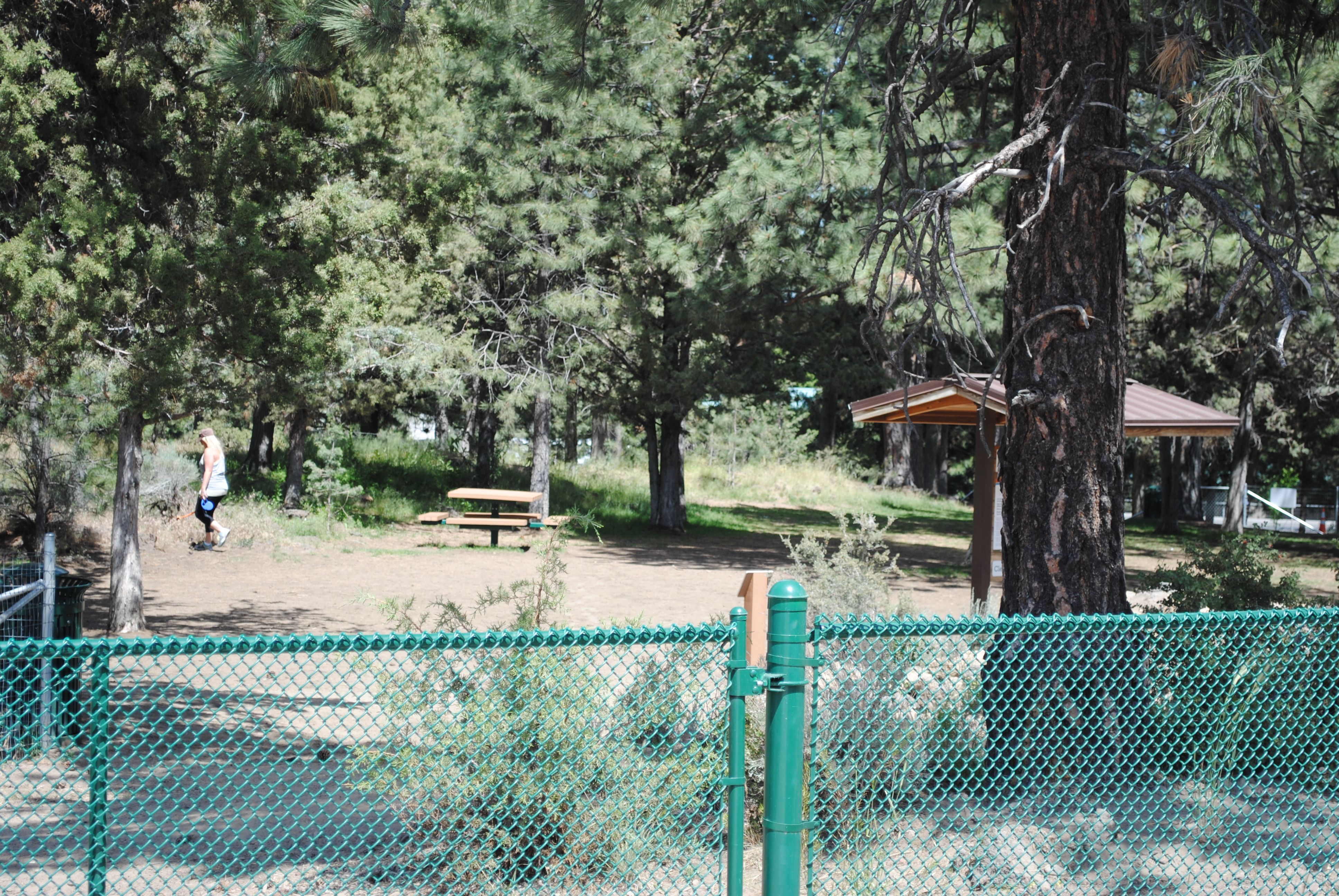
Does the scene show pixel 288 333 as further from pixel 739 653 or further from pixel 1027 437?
pixel 739 653

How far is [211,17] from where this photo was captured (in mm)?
8477

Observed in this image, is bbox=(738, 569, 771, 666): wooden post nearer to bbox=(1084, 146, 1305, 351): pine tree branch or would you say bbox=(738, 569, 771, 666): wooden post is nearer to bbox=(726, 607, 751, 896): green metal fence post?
bbox=(726, 607, 751, 896): green metal fence post

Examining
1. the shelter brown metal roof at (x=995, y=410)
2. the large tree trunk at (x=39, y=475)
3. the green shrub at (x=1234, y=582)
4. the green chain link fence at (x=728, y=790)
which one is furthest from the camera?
the large tree trunk at (x=39, y=475)

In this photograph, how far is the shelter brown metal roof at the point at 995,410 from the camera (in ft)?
36.1

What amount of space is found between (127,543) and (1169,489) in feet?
87.6

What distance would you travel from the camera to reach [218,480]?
15109 mm

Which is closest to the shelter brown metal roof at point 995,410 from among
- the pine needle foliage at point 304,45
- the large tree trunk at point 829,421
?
the pine needle foliage at point 304,45

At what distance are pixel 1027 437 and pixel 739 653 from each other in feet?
10.3

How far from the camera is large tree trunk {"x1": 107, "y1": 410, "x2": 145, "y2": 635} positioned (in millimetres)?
9594

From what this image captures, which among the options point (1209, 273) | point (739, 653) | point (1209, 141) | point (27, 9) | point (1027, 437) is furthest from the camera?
point (1209, 273)

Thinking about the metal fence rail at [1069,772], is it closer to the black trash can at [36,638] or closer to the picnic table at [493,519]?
the black trash can at [36,638]

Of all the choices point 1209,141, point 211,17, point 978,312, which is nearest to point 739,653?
point 1209,141

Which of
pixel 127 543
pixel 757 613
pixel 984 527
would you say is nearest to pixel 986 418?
pixel 984 527

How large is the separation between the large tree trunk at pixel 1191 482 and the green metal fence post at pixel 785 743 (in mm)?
35134
